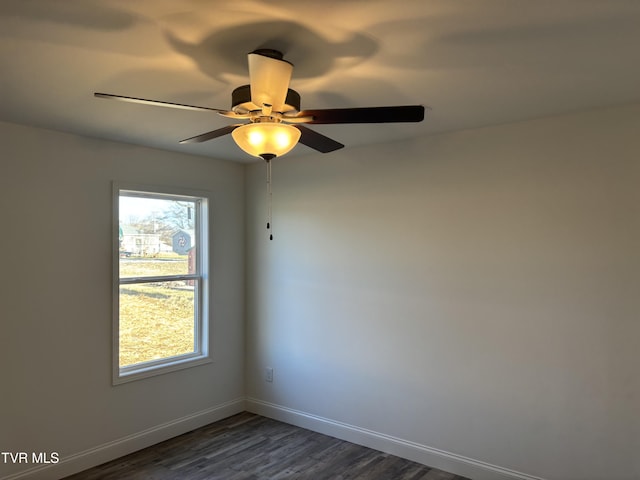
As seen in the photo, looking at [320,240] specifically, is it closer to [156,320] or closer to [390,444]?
[156,320]

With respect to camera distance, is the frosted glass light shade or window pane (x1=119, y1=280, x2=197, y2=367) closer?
the frosted glass light shade

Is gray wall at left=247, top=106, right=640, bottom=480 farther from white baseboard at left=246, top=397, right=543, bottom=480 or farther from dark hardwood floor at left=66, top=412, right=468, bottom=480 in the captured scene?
dark hardwood floor at left=66, top=412, right=468, bottom=480

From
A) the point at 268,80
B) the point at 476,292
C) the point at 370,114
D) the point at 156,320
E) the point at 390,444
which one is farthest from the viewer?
the point at 156,320

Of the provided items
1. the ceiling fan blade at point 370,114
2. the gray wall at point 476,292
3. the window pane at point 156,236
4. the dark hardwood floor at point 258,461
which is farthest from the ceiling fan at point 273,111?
the dark hardwood floor at point 258,461

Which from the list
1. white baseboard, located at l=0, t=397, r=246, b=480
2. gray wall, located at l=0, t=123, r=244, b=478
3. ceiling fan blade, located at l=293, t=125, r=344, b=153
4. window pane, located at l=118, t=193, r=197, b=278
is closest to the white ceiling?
ceiling fan blade, located at l=293, t=125, r=344, b=153

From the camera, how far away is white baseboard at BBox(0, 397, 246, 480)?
3178 millimetres

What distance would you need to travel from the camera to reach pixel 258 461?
353cm

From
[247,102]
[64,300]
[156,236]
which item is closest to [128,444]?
[64,300]

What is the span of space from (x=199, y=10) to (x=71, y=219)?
231 cm

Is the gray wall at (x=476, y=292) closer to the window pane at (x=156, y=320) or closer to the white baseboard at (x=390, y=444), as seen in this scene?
the white baseboard at (x=390, y=444)

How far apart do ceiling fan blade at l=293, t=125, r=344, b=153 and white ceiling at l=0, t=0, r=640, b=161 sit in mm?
264

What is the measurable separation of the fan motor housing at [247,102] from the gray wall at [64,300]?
199 centimetres

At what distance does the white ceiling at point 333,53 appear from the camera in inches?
64.5

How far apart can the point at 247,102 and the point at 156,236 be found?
2400mm
